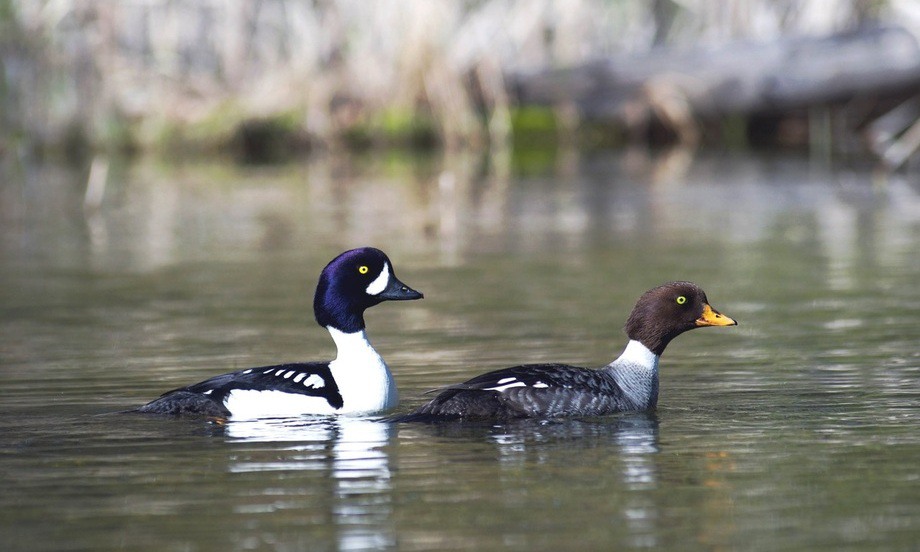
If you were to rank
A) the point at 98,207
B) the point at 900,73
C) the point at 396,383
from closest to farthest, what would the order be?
1. the point at 396,383
2. the point at 98,207
3. the point at 900,73

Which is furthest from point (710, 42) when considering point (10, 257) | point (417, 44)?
point (10, 257)

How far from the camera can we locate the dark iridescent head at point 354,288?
873 cm

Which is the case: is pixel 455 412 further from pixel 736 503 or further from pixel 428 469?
pixel 736 503

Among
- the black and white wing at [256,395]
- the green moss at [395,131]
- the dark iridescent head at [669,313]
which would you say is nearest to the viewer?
the black and white wing at [256,395]

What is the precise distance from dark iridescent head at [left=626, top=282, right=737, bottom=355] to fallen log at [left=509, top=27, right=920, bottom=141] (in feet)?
53.0

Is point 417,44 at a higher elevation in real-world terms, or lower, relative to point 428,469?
higher

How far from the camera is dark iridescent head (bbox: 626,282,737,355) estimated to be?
28.5ft

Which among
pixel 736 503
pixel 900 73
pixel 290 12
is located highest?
pixel 290 12

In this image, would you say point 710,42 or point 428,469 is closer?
point 428,469

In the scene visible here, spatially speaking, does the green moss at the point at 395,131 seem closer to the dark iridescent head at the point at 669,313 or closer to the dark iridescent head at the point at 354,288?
the dark iridescent head at the point at 354,288

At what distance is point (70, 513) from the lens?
6078 mm

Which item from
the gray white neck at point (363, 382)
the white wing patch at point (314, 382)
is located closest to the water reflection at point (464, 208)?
the gray white neck at point (363, 382)

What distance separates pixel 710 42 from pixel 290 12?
23.0 feet

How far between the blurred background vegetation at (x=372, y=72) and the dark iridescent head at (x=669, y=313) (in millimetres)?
16179
